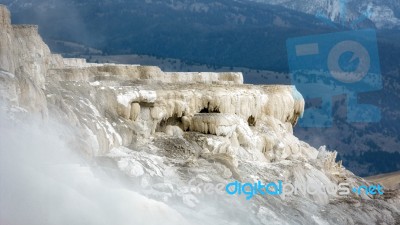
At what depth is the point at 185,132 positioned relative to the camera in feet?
69.5

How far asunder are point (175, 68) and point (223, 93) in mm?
80541

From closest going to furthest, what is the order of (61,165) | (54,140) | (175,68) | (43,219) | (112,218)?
(43,219) → (112,218) → (61,165) → (54,140) → (175,68)

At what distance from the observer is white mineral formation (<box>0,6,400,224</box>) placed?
15344 millimetres

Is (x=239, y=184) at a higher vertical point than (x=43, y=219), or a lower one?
lower

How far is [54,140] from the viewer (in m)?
14.0

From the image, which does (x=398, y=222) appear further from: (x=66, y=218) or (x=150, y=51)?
(x=150, y=51)

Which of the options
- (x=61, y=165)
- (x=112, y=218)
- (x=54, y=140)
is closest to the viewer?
(x=112, y=218)

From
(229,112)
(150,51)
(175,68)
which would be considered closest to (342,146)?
(175,68)

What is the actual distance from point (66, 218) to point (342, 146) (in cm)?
7669

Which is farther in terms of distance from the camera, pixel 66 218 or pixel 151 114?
pixel 151 114

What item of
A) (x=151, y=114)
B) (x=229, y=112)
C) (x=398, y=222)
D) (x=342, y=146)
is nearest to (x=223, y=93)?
(x=229, y=112)

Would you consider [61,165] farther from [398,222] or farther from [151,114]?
[398,222]

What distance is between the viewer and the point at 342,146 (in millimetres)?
85000

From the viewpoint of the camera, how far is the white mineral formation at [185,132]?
15344 mm
